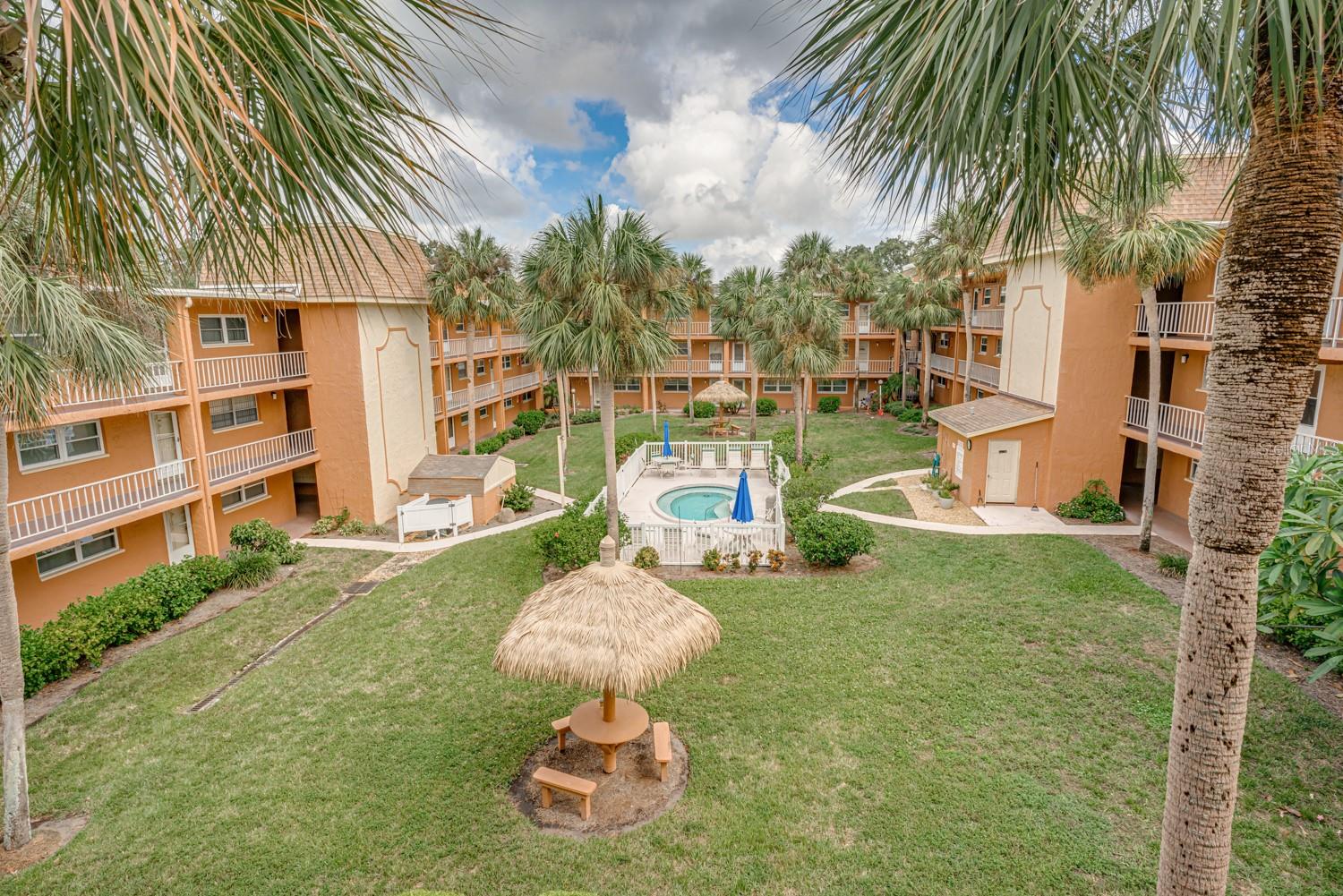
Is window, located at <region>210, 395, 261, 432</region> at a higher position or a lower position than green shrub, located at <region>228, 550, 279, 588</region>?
higher

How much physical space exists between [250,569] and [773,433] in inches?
990

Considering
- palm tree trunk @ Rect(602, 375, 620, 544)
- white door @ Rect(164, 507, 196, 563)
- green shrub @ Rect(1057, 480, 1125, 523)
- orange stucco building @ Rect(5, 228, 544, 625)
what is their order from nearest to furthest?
orange stucco building @ Rect(5, 228, 544, 625)
palm tree trunk @ Rect(602, 375, 620, 544)
white door @ Rect(164, 507, 196, 563)
green shrub @ Rect(1057, 480, 1125, 523)

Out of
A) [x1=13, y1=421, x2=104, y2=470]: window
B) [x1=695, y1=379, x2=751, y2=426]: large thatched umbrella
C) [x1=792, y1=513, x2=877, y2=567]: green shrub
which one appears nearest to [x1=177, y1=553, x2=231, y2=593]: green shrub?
[x1=13, y1=421, x2=104, y2=470]: window

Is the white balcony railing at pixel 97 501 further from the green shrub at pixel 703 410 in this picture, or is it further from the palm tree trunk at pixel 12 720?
the green shrub at pixel 703 410

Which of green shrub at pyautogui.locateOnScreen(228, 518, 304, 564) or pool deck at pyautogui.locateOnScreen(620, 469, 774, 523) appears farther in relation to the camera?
pool deck at pyautogui.locateOnScreen(620, 469, 774, 523)

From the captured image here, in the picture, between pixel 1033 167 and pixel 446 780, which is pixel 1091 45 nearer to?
pixel 1033 167

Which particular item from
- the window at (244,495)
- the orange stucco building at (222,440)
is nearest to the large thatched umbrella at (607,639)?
the orange stucco building at (222,440)

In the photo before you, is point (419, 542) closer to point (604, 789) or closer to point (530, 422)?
point (604, 789)

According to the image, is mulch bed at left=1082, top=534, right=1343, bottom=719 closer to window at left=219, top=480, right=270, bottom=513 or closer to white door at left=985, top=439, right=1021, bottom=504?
white door at left=985, top=439, right=1021, bottom=504

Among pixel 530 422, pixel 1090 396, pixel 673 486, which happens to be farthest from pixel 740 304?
pixel 1090 396

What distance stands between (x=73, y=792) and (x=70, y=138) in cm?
972

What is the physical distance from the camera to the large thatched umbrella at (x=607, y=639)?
752 centimetres

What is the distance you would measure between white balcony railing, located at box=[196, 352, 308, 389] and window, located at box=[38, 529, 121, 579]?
13.6 ft

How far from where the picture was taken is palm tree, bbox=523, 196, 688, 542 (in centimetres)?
1420
